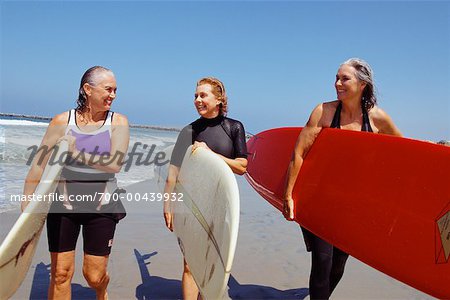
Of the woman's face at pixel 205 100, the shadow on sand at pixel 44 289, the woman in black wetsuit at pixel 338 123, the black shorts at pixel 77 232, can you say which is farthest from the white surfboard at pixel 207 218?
the shadow on sand at pixel 44 289

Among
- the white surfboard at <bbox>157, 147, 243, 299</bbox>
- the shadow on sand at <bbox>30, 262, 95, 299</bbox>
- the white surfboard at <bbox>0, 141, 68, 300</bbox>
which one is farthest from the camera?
the shadow on sand at <bbox>30, 262, 95, 299</bbox>

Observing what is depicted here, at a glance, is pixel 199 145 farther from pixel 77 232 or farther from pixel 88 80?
pixel 77 232

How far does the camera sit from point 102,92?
8.90 ft

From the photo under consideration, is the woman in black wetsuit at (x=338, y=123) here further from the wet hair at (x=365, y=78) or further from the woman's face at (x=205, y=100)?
the woman's face at (x=205, y=100)

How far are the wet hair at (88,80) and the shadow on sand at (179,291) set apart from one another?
1707 mm

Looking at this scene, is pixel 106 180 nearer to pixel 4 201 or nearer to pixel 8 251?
pixel 8 251

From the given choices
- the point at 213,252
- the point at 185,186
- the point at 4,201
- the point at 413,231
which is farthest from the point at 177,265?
the point at 4,201

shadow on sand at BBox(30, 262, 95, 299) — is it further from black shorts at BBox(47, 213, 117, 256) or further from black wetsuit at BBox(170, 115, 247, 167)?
black wetsuit at BBox(170, 115, 247, 167)

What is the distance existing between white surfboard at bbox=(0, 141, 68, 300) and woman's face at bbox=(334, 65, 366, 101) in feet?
5.88

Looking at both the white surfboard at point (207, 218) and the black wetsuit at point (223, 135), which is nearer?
the white surfboard at point (207, 218)

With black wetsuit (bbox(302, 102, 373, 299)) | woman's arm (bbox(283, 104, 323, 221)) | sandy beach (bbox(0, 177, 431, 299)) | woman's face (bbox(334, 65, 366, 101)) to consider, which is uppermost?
woman's face (bbox(334, 65, 366, 101))

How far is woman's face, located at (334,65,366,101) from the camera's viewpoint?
2.82 metres

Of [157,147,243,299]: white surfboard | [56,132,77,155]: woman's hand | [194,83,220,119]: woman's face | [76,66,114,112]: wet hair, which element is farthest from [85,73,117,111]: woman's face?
[157,147,243,299]: white surfboard

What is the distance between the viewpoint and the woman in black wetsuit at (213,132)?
9.74ft
